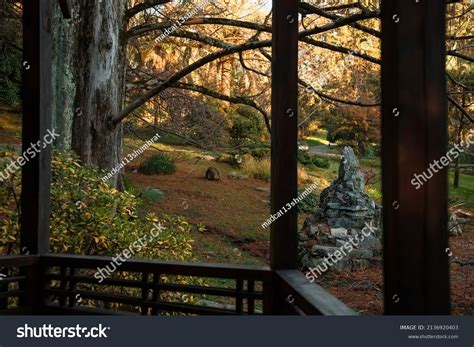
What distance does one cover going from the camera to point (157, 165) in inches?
381

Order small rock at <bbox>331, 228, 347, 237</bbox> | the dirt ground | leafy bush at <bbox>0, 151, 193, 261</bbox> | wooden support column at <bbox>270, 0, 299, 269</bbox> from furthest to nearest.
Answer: small rock at <bbox>331, 228, 347, 237</bbox>, the dirt ground, leafy bush at <bbox>0, 151, 193, 261</bbox>, wooden support column at <bbox>270, 0, 299, 269</bbox>

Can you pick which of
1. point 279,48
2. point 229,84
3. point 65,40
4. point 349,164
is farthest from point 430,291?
point 229,84

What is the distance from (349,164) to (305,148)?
2.52m

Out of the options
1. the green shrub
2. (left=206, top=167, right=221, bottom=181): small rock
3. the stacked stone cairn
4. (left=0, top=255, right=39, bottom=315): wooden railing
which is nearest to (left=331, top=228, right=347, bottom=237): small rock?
the stacked stone cairn

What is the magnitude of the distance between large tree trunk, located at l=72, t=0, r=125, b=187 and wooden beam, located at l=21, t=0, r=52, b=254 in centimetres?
248

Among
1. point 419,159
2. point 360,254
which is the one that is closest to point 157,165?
point 360,254

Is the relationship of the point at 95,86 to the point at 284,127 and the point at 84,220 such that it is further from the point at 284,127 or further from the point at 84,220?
the point at 284,127

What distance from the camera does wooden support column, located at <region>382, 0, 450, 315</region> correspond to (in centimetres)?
93

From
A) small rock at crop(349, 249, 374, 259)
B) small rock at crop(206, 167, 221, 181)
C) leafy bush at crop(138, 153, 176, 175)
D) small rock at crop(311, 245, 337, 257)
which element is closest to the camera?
small rock at crop(311, 245, 337, 257)

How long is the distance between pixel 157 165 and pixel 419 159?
8910 mm

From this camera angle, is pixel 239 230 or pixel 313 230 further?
pixel 239 230

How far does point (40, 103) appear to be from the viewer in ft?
7.82

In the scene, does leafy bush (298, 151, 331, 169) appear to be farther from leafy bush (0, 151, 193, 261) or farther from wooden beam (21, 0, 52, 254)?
wooden beam (21, 0, 52, 254)

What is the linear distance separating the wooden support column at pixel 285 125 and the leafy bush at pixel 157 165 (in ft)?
25.4
